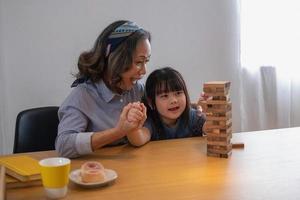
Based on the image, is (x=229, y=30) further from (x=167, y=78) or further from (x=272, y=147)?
(x=272, y=147)

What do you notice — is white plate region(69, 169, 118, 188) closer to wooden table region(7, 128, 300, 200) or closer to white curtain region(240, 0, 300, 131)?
wooden table region(7, 128, 300, 200)

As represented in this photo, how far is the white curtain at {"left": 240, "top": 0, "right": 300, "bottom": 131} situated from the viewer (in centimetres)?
287

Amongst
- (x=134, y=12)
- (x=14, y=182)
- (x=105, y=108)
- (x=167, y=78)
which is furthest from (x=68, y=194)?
(x=134, y=12)

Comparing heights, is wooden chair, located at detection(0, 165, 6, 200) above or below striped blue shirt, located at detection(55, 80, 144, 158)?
below

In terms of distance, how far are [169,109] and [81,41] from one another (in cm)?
107

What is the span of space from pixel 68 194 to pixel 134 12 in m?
1.81

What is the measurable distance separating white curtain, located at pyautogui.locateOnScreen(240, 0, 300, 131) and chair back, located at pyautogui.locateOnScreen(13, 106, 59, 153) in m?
1.60

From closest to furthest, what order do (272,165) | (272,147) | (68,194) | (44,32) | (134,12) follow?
(68,194), (272,165), (272,147), (44,32), (134,12)

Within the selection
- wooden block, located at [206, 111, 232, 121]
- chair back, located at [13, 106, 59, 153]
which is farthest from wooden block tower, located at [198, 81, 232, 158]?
chair back, located at [13, 106, 59, 153]

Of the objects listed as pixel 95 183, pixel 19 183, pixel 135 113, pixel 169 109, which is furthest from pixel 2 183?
pixel 169 109

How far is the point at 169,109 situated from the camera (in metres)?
1.75

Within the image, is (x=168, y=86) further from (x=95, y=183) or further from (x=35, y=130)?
(x=95, y=183)

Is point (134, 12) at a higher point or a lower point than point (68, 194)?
higher

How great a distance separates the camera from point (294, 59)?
293 cm
